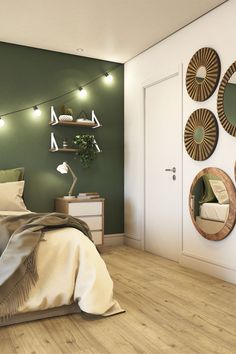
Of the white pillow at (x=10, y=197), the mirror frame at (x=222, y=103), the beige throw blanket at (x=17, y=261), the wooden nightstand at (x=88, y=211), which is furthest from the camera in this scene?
the wooden nightstand at (x=88, y=211)

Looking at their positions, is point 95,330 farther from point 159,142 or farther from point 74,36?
point 74,36

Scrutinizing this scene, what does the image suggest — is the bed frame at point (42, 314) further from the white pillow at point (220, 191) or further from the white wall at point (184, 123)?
the white pillow at point (220, 191)

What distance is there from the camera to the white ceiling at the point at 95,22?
11.0 feet

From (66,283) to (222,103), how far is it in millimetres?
2200

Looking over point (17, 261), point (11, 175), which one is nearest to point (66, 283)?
point (17, 261)

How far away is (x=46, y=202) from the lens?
4484mm

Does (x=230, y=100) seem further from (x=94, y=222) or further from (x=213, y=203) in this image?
(x=94, y=222)

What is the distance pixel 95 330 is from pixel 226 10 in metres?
3.02

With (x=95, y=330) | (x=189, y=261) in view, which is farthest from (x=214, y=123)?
(x=95, y=330)

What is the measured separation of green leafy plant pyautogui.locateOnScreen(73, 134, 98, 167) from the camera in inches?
175

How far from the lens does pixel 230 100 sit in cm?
323

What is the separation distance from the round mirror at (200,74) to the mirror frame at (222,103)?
0.93 ft

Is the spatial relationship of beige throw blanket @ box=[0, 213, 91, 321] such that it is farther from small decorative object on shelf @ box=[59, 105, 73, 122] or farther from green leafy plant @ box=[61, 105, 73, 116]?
green leafy plant @ box=[61, 105, 73, 116]

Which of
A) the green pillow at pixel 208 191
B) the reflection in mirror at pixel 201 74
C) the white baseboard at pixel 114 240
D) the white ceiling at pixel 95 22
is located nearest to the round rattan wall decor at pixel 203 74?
the reflection in mirror at pixel 201 74
